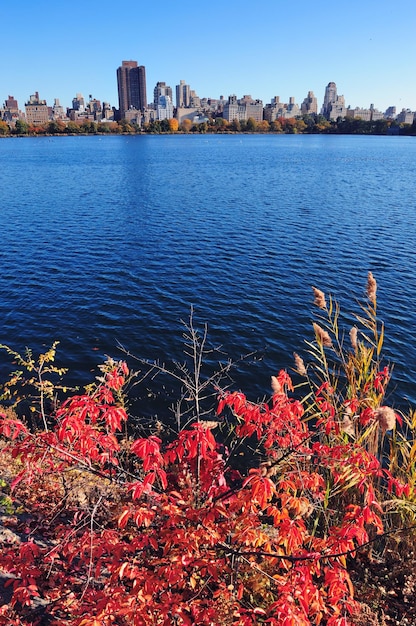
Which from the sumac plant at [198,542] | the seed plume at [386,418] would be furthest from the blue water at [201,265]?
the seed plume at [386,418]

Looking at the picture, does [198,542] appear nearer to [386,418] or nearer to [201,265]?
[386,418]

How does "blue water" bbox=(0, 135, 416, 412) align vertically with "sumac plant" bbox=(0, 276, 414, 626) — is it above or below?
below

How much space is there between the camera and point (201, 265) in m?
35.2

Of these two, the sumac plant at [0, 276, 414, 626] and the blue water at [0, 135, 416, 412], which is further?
the blue water at [0, 135, 416, 412]

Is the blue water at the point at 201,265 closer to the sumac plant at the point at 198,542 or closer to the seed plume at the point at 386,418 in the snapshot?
the sumac plant at the point at 198,542

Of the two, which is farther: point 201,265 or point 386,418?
point 201,265

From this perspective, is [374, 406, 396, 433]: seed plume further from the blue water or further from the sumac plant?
the blue water

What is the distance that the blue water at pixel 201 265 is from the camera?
944 inches

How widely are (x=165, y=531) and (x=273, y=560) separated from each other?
1.94m

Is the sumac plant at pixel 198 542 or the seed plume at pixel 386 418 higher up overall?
the seed plume at pixel 386 418

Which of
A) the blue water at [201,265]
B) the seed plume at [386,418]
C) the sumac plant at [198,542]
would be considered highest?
the seed plume at [386,418]

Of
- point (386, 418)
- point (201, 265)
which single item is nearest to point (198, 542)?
point (386, 418)

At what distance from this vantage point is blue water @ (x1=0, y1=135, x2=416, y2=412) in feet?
78.7

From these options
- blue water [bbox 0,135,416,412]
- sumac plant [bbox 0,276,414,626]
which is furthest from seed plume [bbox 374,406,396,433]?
blue water [bbox 0,135,416,412]
